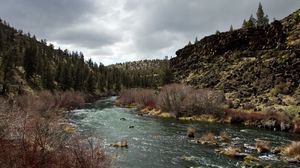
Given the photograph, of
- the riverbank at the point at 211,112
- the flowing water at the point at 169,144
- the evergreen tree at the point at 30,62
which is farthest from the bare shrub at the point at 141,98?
the flowing water at the point at 169,144

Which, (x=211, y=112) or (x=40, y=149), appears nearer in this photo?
(x=40, y=149)

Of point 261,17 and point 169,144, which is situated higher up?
point 261,17

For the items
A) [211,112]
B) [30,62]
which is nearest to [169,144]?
[211,112]

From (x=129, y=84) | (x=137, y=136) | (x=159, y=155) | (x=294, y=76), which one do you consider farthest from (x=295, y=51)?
(x=129, y=84)

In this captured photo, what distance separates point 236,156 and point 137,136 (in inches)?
551

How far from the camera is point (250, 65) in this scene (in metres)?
96.1

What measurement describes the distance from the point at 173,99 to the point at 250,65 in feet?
102

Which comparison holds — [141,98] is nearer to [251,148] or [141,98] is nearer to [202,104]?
[202,104]

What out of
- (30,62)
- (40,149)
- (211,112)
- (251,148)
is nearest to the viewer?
(40,149)

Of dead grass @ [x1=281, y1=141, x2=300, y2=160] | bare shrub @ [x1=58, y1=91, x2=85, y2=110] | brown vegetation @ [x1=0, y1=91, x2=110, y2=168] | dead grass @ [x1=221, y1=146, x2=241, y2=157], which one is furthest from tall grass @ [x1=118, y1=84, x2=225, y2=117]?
brown vegetation @ [x1=0, y1=91, x2=110, y2=168]

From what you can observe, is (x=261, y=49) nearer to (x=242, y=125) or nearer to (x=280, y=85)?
(x=280, y=85)

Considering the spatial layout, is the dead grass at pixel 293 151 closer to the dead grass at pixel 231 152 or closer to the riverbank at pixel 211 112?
the dead grass at pixel 231 152

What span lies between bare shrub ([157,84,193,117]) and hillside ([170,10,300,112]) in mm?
10441

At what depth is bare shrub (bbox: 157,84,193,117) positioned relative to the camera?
234 ft
